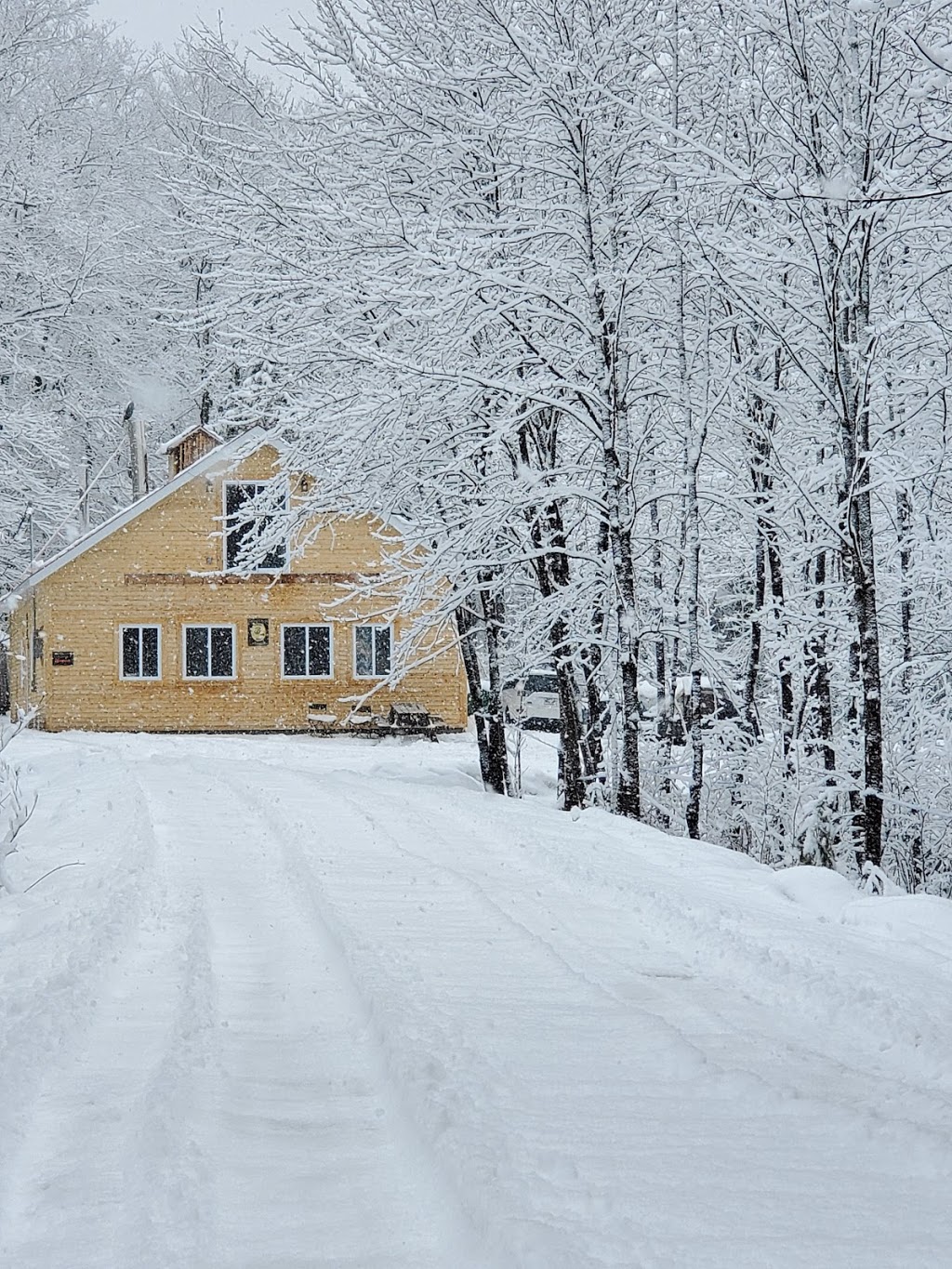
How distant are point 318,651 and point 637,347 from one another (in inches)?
622

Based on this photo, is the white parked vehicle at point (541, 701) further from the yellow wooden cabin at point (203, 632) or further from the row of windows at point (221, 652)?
the row of windows at point (221, 652)

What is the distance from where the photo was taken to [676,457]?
1362 cm

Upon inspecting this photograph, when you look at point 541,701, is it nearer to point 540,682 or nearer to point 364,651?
point 540,682

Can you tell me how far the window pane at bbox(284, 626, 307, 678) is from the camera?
2584 cm

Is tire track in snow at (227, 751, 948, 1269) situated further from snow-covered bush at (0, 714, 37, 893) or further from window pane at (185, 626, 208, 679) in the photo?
window pane at (185, 626, 208, 679)

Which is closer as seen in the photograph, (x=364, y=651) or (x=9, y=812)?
(x=9, y=812)

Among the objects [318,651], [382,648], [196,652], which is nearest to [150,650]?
[196,652]

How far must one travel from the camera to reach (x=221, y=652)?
2580 cm

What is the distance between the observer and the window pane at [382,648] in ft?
85.3

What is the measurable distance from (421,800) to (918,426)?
657cm

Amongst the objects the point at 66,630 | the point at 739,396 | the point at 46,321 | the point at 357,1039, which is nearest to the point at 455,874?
the point at 357,1039

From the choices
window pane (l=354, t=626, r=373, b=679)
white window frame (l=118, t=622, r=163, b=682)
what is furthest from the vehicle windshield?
white window frame (l=118, t=622, r=163, b=682)

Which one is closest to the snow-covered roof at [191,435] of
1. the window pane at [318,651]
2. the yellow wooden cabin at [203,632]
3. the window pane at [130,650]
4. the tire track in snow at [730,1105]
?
the yellow wooden cabin at [203,632]

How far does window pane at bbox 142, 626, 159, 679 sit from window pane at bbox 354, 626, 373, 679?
15.0 feet
